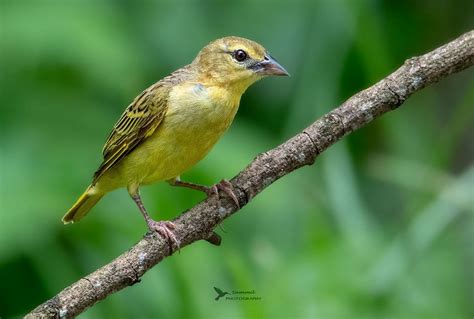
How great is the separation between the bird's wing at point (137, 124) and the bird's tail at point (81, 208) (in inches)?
7.6

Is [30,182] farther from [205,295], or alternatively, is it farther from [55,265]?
[205,295]

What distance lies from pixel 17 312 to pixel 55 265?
1.53ft

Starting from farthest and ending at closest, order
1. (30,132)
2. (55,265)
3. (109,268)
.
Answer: (30,132) < (55,265) < (109,268)

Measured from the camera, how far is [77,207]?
19.0ft

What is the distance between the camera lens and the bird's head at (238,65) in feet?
16.9

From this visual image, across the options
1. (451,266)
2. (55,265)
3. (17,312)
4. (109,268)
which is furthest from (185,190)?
(109,268)

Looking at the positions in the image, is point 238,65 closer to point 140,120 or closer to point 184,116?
point 184,116

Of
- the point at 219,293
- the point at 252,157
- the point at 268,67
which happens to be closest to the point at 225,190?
the point at 268,67

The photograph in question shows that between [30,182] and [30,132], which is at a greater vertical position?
[30,132]

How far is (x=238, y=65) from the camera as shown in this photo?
5184mm

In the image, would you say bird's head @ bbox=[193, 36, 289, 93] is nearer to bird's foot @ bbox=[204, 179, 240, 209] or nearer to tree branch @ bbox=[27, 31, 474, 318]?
bird's foot @ bbox=[204, 179, 240, 209]

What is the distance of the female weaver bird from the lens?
504cm

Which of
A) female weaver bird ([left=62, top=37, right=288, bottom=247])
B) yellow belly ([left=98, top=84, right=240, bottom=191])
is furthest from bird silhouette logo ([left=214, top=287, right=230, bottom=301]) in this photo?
yellow belly ([left=98, top=84, right=240, bottom=191])

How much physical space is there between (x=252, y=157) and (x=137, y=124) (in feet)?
6.06
